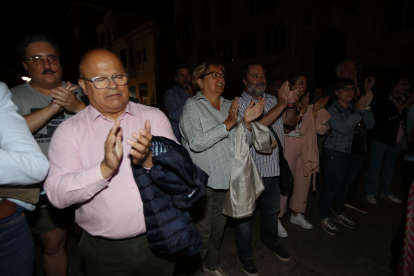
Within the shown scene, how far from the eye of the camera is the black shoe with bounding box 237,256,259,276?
8.29 feet

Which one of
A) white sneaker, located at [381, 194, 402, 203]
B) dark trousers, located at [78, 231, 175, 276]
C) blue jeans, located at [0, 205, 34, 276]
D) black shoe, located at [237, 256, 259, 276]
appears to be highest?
blue jeans, located at [0, 205, 34, 276]

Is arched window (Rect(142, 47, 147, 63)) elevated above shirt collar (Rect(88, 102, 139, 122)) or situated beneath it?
elevated above

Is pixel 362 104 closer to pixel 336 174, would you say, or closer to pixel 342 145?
pixel 342 145

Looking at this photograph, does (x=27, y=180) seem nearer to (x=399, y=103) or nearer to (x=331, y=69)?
(x=399, y=103)

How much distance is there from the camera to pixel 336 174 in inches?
125

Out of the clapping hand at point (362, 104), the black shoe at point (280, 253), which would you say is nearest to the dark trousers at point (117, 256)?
the black shoe at point (280, 253)

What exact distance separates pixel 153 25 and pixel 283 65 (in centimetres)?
1493

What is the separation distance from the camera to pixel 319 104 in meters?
3.15

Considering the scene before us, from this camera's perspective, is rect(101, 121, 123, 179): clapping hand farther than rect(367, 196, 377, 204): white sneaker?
No

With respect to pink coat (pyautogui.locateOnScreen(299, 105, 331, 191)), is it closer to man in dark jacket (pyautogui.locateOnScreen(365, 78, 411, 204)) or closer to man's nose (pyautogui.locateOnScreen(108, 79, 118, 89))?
man in dark jacket (pyautogui.locateOnScreen(365, 78, 411, 204))

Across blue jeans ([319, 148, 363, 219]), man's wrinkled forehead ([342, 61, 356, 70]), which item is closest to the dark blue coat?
blue jeans ([319, 148, 363, 219])

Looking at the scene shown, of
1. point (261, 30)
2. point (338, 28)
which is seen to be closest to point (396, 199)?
point (338, 28)

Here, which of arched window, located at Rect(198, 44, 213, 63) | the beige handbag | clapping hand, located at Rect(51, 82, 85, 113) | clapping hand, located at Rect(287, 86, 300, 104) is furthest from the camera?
arched window, located at Rect(198, 44, 213, 63)

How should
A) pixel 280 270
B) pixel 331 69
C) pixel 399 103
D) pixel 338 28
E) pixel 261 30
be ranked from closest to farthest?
pixel 280 270 < pixel 399 103 < pixel 338 28 < pixel 331 69 < pixel 261 30
